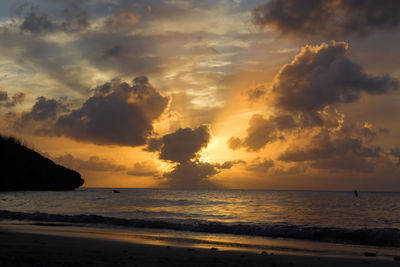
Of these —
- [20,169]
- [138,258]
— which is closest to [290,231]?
[138,258]

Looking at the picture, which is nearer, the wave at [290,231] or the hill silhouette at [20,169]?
the wave at [290,231]

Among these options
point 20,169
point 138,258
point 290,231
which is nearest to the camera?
point 138,258

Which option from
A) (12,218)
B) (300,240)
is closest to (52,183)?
(12,218)

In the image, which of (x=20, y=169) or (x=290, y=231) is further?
(x=20, y=169)

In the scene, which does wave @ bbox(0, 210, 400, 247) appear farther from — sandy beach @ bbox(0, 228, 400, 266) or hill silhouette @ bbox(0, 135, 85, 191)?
hill silhouette @ bbox(0, 135, 85, 191)

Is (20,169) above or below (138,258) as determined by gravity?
above

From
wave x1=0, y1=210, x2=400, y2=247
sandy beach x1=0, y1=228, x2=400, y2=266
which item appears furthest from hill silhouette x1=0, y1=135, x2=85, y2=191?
sandy beach x1=0, y1=228, x2=400, y2=266

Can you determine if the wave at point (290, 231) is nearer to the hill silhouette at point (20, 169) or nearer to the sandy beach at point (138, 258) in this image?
the sandy beach at point (138, 258)

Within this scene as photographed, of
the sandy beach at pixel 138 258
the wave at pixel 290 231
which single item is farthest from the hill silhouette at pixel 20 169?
the sandy beach at pixel 138 258

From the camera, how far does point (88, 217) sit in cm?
3612

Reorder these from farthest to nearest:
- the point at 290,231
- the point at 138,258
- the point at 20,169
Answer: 1. the point at 20,169
2. the point at 290,231
3. the point at 138,258

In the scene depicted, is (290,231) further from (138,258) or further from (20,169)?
(20,169)

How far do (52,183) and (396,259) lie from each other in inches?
8192

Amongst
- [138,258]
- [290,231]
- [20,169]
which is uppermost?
[20,169]
